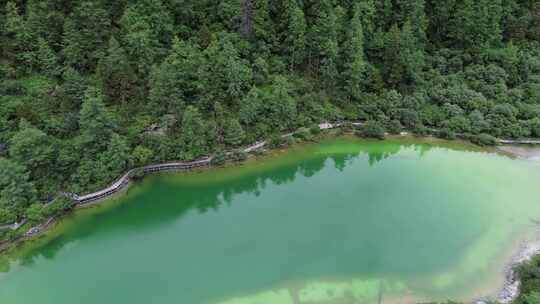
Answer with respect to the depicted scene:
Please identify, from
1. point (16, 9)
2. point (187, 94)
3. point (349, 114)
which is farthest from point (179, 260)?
point (16, 9)

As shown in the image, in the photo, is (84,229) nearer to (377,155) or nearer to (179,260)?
(179,260)

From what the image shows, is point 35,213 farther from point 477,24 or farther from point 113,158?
point 477,24

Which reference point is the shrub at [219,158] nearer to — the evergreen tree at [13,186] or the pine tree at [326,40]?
the evergreen tree at [13,186]

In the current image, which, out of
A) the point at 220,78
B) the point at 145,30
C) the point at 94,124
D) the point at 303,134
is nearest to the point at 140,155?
the point at 94,124

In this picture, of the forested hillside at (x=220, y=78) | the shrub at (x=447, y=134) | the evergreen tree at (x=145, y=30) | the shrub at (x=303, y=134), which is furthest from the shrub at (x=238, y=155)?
the shrub at (x=447, y=134)

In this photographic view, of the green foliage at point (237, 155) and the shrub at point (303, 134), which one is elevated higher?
the shrub at point (303, 134)

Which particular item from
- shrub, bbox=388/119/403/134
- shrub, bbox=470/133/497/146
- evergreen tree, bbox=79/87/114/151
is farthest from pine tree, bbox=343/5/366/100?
evergreen tree, bbox=79/87/114/151
